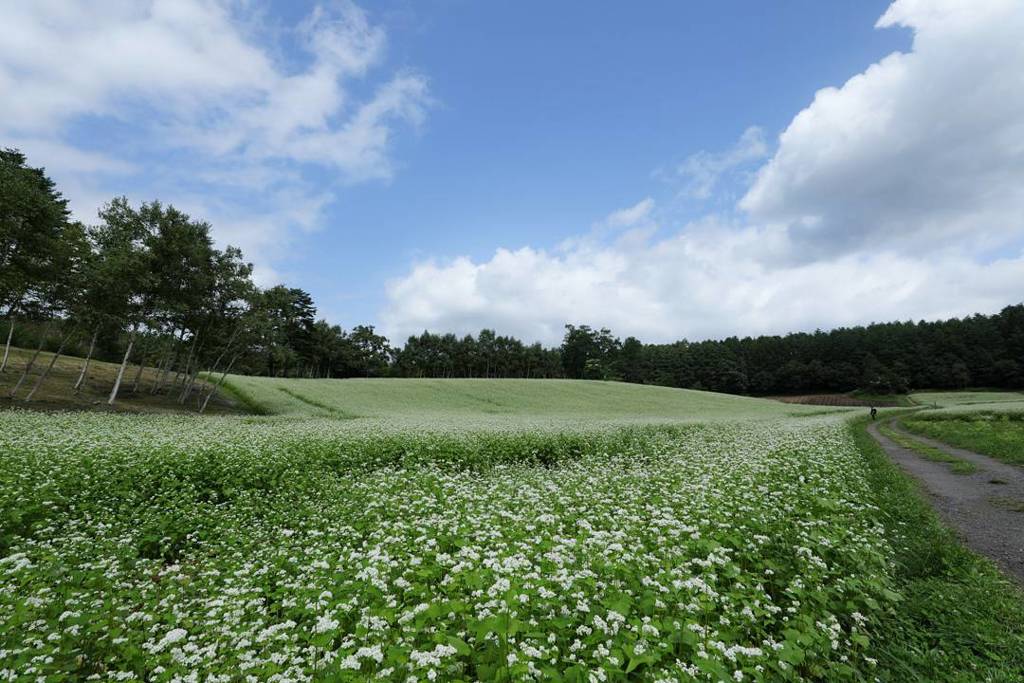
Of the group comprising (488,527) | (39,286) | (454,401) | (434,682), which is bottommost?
(434,682)

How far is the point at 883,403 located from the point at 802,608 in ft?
333

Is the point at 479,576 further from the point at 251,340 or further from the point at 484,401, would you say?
the point at 484,401

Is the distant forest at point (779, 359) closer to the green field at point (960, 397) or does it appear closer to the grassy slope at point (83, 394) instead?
the green field at point (960, 397)

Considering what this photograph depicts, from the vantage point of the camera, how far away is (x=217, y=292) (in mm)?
35438

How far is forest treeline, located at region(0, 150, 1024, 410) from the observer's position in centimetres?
2725

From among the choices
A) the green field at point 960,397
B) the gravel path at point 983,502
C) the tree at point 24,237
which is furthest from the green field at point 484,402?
the green field at point 960,397

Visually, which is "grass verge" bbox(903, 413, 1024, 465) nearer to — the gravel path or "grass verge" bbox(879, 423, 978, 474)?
the gravel path

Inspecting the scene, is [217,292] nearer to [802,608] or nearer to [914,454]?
[802,608]

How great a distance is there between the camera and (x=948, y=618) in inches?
232

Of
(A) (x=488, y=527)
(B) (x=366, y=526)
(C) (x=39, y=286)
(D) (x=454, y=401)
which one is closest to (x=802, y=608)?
(A) (x=488, y=527)

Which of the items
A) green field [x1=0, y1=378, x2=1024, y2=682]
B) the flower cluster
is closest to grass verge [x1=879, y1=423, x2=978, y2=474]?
green field [x1=0, y1=378, x2=1024, y2=682]

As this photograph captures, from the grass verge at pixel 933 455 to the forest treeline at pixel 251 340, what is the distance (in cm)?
4136

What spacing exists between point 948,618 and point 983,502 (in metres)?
9.15

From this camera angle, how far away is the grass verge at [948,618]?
4.92 meters
